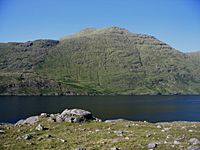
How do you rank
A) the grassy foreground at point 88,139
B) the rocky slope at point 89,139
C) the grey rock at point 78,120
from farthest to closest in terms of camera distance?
the grey rock at point 78,120
the grassy foreground at point 88,139
the rocky slope at point 89,139

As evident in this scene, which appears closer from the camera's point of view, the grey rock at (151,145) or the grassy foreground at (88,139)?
the grey rock at (151,145)

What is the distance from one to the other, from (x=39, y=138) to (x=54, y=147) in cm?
453

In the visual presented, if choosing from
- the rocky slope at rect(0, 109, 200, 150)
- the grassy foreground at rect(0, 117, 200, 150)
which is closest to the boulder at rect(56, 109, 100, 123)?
the rocky slope at rect(0, 109, 200, 150)

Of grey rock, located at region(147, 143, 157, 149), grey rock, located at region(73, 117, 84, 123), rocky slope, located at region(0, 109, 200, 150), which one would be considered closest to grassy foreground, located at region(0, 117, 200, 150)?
rocky slope, located at region(0, 109, 200, 150)

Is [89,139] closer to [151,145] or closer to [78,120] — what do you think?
[151,145]

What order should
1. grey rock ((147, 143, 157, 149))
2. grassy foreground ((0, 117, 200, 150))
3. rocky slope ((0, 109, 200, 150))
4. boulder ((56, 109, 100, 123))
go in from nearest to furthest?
1. grey rock ((147, 143, 157, 149))
2. rocky slope ((0, 109, 200, 150))
3. grassy foreground ((0, 117, 200, 150))
4. boulder ((56, 109, 100, 123))

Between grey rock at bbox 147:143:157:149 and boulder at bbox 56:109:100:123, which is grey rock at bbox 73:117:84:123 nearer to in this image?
boulder at bbox 56:109:100:123

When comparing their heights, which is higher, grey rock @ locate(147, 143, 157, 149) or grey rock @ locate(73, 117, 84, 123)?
grey rock @ locate(147, 143, 157, 149)

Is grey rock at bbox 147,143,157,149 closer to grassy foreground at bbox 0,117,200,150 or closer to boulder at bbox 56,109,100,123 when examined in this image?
grassy foreground at bbox 0,117,200,150

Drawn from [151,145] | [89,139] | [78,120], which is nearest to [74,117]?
[78,120]

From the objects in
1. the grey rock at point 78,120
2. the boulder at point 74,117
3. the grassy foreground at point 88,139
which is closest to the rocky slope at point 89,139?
the grassy foreground at point 88,139

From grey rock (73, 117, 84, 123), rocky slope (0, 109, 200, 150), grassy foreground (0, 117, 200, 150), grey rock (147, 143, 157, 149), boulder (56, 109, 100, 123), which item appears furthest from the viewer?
boulder (56, 109, 100, 123)

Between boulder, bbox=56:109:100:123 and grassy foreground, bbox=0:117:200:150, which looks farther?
boulder, bbox=56:109:100:123

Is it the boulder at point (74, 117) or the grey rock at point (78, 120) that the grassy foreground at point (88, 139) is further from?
the boulder at point (74, 117)
